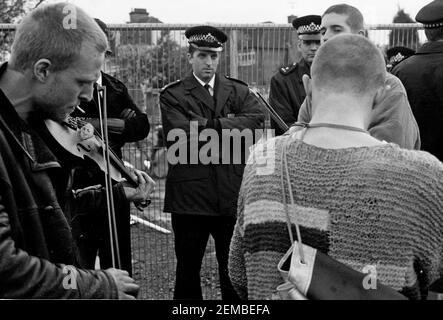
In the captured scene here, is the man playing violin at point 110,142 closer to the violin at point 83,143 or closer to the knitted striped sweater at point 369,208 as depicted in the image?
the violin at point 83,143

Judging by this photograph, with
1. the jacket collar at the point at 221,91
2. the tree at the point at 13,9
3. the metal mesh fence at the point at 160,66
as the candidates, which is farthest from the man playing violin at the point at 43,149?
the tree at the point at 13,9

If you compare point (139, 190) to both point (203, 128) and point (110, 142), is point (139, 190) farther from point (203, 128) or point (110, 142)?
point (203, 128)

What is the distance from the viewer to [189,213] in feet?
14.3

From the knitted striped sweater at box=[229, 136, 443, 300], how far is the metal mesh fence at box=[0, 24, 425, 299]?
11.2 feet

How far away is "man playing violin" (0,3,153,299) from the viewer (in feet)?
6.18

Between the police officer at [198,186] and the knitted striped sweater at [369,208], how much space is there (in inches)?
95.3

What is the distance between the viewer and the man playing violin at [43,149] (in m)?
1.88

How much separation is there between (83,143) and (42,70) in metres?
0.87

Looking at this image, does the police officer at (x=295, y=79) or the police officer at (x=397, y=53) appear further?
the police officer at (x=397, y=53)

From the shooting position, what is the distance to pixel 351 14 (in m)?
3.95

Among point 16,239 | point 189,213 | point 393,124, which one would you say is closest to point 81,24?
point 16,239

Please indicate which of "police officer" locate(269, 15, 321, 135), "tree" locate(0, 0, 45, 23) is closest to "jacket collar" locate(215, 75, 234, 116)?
"police officer" locate(269, 15, 321, 135)
